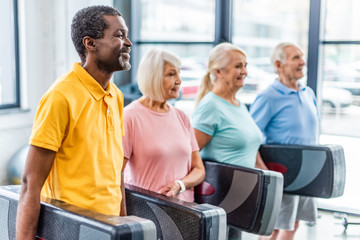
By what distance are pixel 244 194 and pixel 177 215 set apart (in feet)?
2.27

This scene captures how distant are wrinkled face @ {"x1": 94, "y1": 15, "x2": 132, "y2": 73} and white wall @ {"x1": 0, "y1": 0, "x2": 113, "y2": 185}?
2388 mm

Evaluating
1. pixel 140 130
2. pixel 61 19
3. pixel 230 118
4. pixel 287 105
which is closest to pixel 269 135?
pixel 287 105

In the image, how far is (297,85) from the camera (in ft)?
9.95

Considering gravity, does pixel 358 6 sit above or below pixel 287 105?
above

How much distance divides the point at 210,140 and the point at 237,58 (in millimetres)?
487

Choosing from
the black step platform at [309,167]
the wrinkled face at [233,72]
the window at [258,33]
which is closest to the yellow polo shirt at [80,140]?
the wrinkled face at [233,72]

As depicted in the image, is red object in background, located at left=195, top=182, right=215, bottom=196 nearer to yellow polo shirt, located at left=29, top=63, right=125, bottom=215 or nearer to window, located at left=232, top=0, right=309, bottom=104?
yellow polo shirt, located at left=29, top=63, right=125, bottom=215

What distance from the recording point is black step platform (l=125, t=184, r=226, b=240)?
1.69 metres

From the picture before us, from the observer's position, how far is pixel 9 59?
379 centimetres

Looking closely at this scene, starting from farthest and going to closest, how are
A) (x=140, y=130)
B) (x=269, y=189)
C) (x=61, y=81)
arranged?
(x=269, y=189) < (x=140, y=130) < (x=61, y=81)

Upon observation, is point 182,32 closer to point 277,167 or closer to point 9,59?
point 9,59

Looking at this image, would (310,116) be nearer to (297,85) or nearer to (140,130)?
(297,85)

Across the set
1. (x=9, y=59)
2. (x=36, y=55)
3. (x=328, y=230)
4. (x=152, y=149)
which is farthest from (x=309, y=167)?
(x=9, y=59)

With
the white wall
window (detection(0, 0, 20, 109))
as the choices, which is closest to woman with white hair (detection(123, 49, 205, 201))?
the white wall
